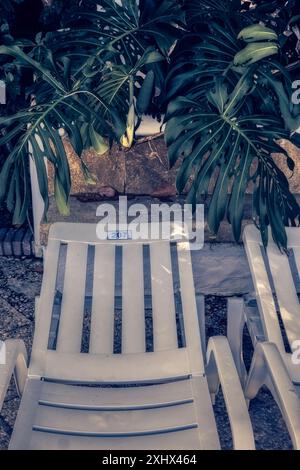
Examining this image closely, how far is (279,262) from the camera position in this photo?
87.9 inches

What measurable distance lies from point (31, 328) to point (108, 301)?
519 millimetres

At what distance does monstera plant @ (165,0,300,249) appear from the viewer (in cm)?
182

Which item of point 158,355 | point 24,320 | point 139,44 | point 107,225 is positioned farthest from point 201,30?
point 24,320

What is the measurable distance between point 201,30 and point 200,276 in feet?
3.53

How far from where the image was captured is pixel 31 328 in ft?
8.25

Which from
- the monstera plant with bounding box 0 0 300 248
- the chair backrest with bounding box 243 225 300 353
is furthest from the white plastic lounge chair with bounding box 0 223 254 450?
the monstera plant with bounding box 0 0 300 248

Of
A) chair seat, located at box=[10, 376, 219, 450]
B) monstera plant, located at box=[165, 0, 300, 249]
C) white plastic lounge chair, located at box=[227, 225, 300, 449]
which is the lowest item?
chair seat, located at box=[10, 376, 219, 450]

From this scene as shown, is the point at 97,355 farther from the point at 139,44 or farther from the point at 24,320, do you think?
the point at 139,44

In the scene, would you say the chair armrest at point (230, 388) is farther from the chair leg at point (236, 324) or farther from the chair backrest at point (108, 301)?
the chair leg at point (236, 324)

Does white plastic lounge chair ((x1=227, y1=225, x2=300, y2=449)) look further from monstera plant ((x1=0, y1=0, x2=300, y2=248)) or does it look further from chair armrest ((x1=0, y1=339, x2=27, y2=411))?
chair armrest ((x1=0, y1=339, x2=27, y2=411))

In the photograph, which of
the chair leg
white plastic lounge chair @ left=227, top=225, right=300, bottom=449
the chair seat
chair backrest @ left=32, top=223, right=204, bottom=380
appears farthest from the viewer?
the chair leg

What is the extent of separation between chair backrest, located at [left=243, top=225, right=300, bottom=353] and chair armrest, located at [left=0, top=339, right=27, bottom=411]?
82 cm

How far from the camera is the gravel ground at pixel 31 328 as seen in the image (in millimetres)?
2031

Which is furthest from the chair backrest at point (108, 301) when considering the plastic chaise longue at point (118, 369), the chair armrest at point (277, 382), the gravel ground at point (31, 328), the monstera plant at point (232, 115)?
the monstera plant at point (232, 115)
